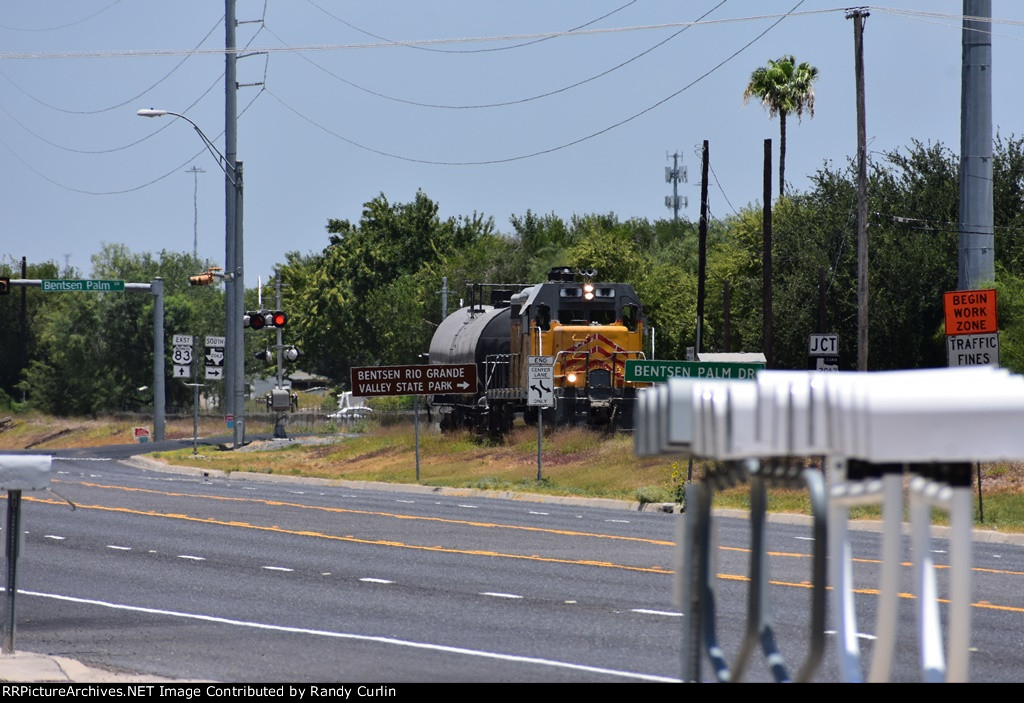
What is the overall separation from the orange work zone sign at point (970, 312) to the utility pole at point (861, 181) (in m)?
12.0

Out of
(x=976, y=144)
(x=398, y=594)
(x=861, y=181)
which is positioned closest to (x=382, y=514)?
(x=398, y=594)

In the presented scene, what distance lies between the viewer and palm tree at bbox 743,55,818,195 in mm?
60938

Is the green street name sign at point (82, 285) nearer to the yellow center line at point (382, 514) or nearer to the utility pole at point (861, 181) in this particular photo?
the yellow center line at point (382, 514)

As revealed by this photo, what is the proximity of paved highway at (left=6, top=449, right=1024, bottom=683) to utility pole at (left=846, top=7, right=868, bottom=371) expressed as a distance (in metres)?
12.1

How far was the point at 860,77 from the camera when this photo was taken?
118 feet

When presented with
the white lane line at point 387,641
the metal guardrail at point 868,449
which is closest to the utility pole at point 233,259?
the white lane line at point 387,641

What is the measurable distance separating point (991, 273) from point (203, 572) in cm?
2614

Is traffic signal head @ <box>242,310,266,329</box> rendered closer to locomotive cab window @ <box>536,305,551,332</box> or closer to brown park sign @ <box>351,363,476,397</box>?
brown park sign @ <box>351,363,476,397</box>

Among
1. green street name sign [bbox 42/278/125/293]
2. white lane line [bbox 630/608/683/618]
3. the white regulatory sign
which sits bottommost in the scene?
white lane line [bbox 630/608/683/618]

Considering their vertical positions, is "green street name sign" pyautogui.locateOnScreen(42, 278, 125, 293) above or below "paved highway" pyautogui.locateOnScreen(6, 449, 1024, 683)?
above

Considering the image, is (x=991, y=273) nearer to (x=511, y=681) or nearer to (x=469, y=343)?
(x=469, y=343)

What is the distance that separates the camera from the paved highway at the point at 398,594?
994 cm

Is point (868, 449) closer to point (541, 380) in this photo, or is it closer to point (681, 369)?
point (681, 369)

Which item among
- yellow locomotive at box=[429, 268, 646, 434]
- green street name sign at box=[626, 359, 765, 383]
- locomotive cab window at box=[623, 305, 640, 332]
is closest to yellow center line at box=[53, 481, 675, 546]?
green street name sign at box=[626, 359, 765, 383]
